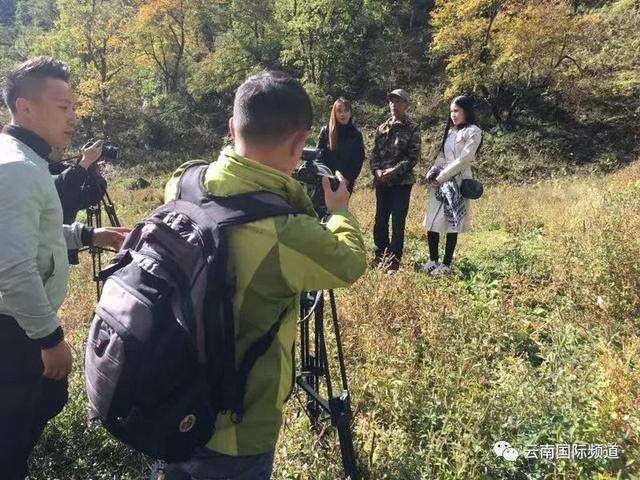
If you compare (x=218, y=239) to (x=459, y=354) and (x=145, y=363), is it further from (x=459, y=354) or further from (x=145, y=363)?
(x=459, y=354)

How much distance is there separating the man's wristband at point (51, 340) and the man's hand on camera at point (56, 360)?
0.06 feet

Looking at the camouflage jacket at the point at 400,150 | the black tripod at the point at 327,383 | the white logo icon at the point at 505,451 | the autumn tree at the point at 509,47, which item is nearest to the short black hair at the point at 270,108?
the black tripod at the point at 327,383

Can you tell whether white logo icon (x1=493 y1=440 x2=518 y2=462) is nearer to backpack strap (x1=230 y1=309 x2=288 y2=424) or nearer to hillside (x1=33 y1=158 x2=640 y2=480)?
hillside (x1=33 y1=158 x2=640 y2=480)

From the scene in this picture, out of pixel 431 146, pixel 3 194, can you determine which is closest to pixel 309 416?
pixel 3 194

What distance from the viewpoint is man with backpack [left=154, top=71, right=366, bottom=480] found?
1.48m

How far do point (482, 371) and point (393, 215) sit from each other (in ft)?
8.60

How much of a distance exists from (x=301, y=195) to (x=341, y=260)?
0.85 feet

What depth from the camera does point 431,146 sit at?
23.5 metres

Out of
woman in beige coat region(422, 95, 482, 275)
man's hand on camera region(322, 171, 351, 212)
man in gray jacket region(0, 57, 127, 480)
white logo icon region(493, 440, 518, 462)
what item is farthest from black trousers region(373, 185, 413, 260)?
man in gray jacket region(0, 57, 127, 480)

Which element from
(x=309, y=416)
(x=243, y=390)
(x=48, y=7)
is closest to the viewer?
(x=243, y=390)

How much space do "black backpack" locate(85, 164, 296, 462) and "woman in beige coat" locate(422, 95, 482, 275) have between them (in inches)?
157

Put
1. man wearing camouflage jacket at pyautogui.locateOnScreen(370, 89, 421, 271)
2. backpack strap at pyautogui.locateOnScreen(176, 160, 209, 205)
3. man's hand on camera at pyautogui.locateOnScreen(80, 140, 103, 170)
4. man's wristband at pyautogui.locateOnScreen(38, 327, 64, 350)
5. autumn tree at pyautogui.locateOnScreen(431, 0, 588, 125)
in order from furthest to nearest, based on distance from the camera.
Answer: autumn tree at pyautogui.locateOnScreen(431, 0, 588, 125) → man wearing camouflage jacket at pyautogui.locateOnScreen(370, 89, 421, 271) → man's hand on camera at pyautogui.locateOnScreen(80, 140, 103, 170) → man's wristband at pyautogui.locateOnScreen(38, 327, 64, 350) → backpack strap at pyautogui.locateOnScreen(176, 160, 209, 205)

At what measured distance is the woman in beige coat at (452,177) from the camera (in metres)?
5.05

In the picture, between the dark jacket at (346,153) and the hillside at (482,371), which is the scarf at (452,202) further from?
the dark jacket at (346,153)
